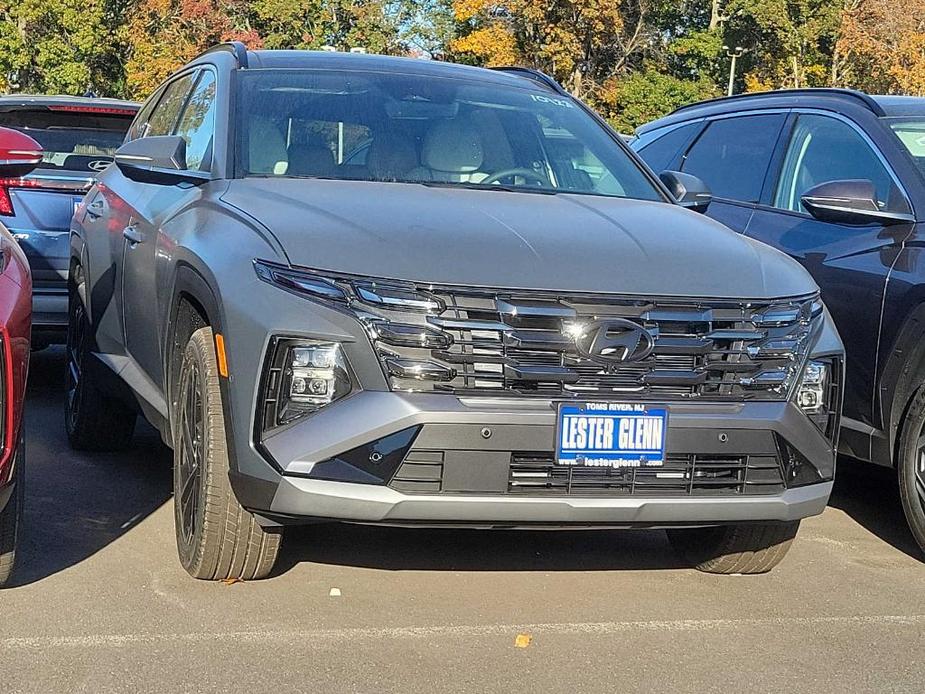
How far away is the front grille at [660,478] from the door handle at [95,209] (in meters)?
3.20

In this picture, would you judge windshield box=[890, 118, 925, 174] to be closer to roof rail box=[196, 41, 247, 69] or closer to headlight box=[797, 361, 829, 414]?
headlight box=[797, 361, 829, 414]

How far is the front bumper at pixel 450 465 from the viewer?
4.03m

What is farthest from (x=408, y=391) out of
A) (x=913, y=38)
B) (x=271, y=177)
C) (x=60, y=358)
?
(x=913, y=38)

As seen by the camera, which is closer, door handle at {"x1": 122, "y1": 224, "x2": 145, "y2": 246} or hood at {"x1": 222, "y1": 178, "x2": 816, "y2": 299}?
hood at {"x1": 222, "y1": 178, "x2": 816, "y2": 299}

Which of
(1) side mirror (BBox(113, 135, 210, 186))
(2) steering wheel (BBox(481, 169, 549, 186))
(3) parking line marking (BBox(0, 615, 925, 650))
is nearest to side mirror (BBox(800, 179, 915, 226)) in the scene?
(2) steering wheel (BBox(481, 169, 549, 186))

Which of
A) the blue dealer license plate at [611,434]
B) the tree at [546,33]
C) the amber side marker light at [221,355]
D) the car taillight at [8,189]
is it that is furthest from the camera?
the tree at [546,33]

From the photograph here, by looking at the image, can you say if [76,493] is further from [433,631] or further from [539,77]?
[539,77]

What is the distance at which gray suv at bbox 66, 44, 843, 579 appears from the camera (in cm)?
406

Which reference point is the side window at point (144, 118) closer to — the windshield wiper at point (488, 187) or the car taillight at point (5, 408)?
the windshield wiper at point (488, 187)

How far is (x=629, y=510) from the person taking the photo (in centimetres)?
424

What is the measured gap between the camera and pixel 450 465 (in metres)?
4.06

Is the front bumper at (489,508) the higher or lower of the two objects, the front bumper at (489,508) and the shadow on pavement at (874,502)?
the higher

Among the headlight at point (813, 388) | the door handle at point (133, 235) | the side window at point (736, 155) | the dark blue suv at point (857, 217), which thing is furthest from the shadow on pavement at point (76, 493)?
the side window at point (736, 155)

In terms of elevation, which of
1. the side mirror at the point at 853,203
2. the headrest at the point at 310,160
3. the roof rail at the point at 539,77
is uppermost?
the roof rail at the point at 539,77
